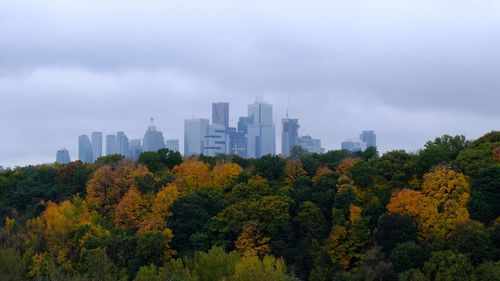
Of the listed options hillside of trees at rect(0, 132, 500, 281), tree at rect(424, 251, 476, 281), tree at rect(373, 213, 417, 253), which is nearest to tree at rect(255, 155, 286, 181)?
hillside of trees at rect(0, 132, 500, 281)

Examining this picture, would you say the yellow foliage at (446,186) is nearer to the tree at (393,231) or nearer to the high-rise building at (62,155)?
the tree at (393,231)

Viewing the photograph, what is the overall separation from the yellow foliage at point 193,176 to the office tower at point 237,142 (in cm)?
5246

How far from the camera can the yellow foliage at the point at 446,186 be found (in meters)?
34.5

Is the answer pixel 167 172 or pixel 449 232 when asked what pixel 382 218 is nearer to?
pixel 449 232

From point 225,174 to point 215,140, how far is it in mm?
55600

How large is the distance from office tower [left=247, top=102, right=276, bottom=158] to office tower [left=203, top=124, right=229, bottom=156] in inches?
118

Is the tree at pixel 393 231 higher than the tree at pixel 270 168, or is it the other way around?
the tree at pixel 270 168

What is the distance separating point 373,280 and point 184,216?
34.2 ft

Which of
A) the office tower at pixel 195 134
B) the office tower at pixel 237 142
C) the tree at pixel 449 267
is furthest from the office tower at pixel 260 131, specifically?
the tree at pixel 449 267

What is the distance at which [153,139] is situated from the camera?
331 feet

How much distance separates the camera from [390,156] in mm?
38812

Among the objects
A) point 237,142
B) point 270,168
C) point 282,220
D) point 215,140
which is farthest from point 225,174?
point 237,142

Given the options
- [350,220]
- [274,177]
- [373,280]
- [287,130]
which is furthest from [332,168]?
[287,130]

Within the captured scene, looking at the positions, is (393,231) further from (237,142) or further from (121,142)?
(121,142)
